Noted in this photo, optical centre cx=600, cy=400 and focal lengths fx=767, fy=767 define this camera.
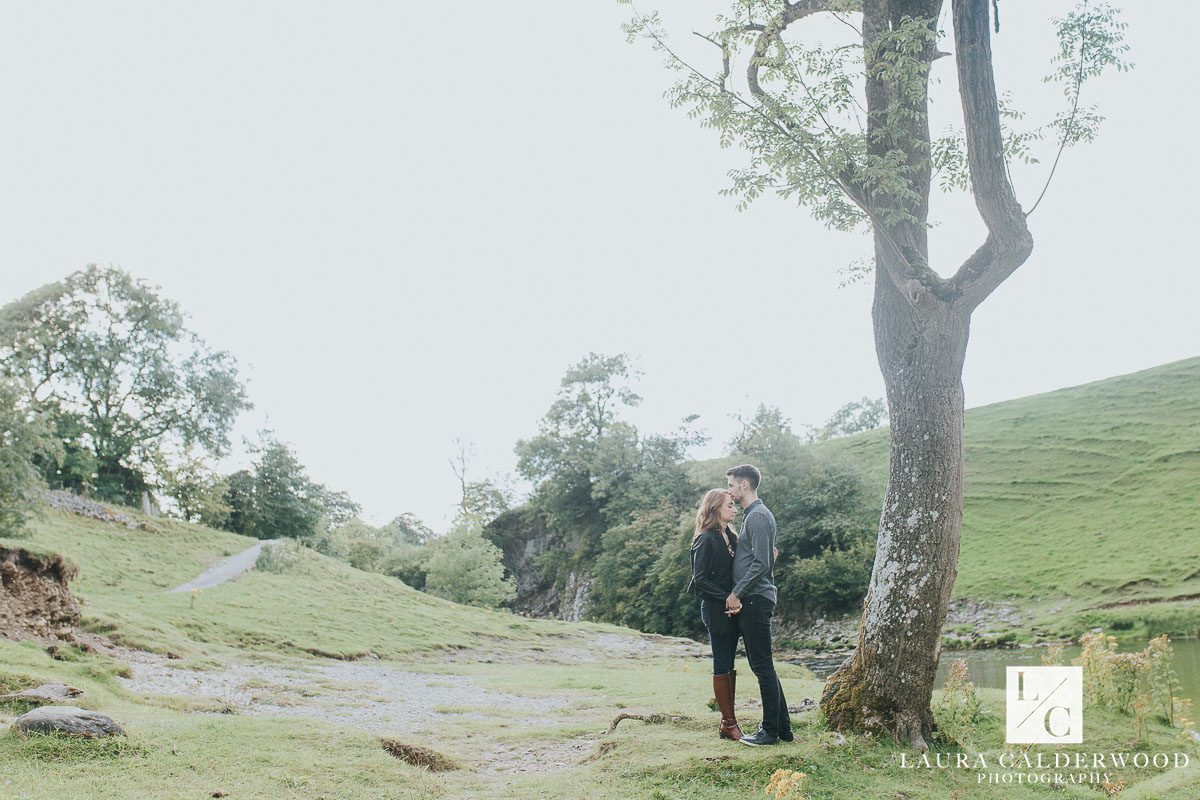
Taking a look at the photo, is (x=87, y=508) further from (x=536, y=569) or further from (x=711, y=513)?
(x=711, y=513)

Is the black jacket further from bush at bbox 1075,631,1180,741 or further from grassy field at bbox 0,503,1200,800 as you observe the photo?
bush at bbox 1075,631,1180,741

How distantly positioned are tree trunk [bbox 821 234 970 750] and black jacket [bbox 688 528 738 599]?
5.14 feet

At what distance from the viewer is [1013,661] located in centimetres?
2306

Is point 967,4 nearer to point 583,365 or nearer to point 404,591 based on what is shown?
point 404,591

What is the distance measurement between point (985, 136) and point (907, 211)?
1122 millimetres

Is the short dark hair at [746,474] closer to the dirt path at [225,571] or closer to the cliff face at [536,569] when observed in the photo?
the dirt path at [225,571]

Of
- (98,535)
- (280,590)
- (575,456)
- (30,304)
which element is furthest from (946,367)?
(575,456)

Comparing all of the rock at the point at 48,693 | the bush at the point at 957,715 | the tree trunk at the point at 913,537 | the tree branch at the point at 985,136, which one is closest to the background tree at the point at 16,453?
the rock at the point at 48,693

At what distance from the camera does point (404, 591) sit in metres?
37.0

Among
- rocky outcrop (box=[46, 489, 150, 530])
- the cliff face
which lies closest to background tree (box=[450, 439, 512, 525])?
the cliff face

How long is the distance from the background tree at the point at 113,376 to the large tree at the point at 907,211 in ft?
143

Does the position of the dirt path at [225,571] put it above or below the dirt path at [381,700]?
above

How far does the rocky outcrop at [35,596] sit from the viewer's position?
553 inches

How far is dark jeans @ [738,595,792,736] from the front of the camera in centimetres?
735
